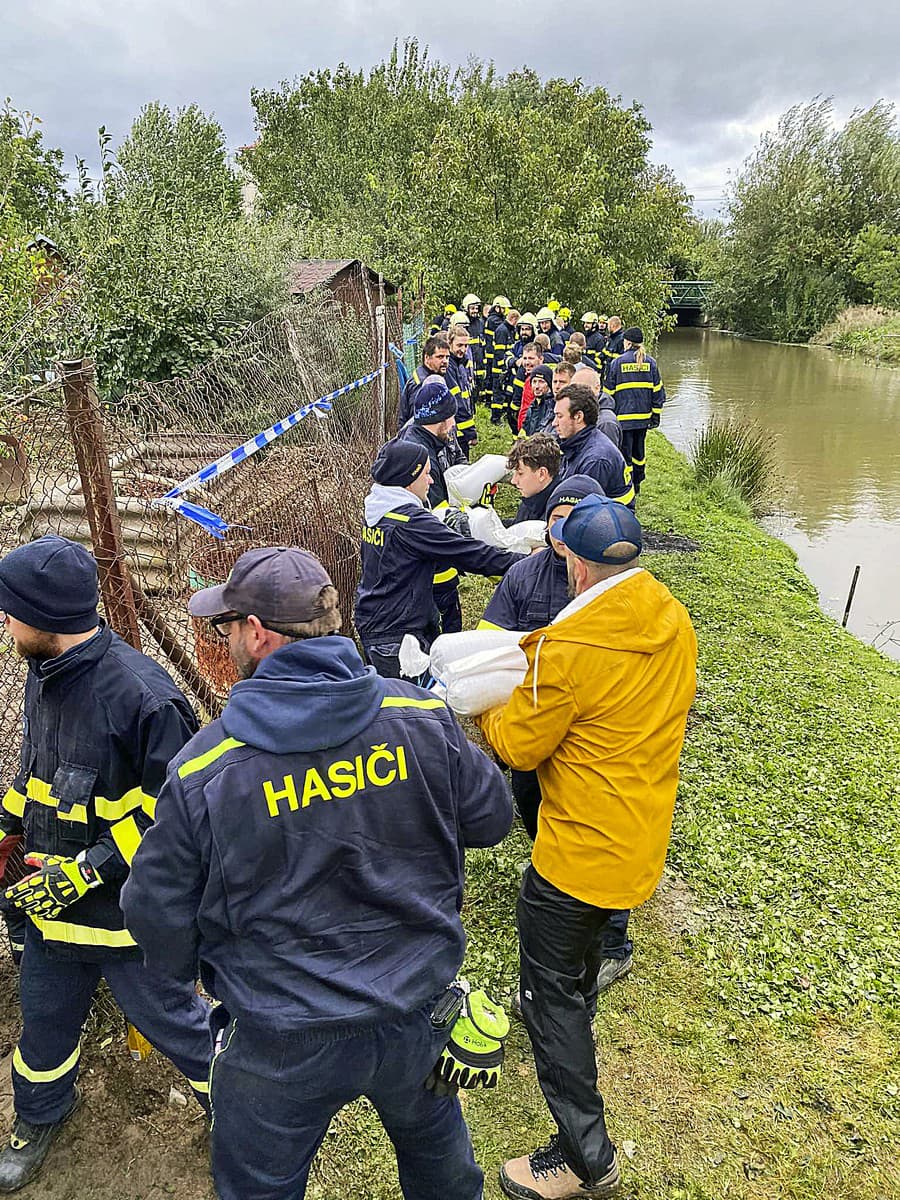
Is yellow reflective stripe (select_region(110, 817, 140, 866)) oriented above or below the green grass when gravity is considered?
above

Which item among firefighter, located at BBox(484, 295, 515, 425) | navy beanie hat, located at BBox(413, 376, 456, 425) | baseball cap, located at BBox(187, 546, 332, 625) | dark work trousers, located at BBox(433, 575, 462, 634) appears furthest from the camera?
firefighter, located at BBox(484, 295, 515, 425)

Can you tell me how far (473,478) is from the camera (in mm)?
5227

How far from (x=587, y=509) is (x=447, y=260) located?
48.7 feet

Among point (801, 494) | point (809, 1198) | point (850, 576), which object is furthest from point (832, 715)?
point (801, 494)

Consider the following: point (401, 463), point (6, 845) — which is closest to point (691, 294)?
point (401, 463)

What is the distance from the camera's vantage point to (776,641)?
21.1ft

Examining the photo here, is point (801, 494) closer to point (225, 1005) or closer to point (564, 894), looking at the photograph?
point (564, 894)

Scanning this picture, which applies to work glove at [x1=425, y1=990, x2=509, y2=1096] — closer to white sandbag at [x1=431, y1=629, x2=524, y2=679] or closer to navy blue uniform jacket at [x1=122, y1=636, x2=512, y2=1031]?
navy blue uniform jacket at [x1=122, y1=636, x2=512, y2=1031]

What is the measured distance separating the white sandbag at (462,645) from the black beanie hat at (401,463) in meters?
1.20

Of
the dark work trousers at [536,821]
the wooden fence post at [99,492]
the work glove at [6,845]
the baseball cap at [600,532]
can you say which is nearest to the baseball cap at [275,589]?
the baseball cap at [600,532]

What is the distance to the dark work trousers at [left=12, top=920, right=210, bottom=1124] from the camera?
7.53 ft

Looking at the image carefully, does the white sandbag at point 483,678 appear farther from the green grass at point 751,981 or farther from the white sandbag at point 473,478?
the white sandbag at point 473,478

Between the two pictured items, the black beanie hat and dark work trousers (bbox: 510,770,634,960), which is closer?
dark work trousers (bbox: 510,770,634,960)

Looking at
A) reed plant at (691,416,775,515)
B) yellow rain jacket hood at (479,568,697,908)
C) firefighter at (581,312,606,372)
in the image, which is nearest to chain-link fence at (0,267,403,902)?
yellow rain jacket hood at (479,568,697,908)
